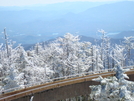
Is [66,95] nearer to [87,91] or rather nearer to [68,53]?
[87,91]

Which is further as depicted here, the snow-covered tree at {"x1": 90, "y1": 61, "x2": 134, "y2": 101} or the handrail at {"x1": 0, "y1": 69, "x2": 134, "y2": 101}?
the handrail at {"x1": 0, "y1": 69, "x2": 134, "y2": 101}

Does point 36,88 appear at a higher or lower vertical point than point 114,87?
lower

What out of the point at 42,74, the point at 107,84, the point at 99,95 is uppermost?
the point at 107,84

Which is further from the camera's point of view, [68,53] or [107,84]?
[68,53]

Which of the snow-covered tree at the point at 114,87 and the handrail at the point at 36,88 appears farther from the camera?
the handrail at the point at 36,88

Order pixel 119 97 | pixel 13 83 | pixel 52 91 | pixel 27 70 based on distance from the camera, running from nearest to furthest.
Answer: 1. pixel 119 97
2. pixel 52 91
3. pixel 13 83
4. pixel 27 70

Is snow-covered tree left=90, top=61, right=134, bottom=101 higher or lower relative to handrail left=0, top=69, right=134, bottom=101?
higher

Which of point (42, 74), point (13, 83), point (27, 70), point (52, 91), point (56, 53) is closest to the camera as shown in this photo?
point (52, 91)

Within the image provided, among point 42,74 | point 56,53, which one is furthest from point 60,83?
point 56,53

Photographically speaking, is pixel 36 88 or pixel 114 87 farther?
pixel 36 88

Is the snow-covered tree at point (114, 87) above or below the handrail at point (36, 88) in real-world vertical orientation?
above

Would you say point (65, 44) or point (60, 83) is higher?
point (65, 44)
